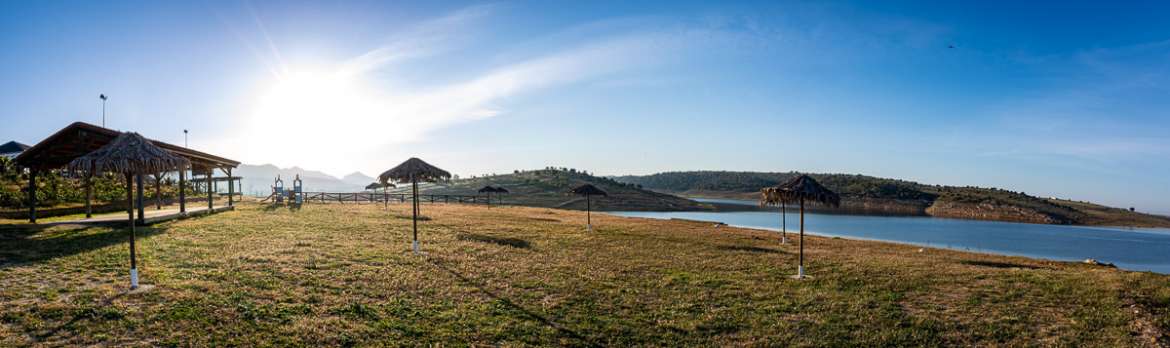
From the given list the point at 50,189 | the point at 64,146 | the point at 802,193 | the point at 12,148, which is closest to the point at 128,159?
the point at 64,146

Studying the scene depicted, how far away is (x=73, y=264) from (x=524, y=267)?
37.2ft

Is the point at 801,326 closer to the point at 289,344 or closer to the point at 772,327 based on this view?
the point at 772,327

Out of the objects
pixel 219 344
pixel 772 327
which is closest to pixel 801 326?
pixel 772 327

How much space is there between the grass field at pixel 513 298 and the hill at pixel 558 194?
52.1 meters

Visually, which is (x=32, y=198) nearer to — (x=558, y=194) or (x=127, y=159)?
(x=127, y=159)

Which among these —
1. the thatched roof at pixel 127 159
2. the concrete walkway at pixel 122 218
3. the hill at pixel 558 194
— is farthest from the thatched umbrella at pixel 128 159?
the hill at pixel 558 194

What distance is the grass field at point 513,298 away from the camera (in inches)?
367

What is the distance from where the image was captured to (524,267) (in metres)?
15.3

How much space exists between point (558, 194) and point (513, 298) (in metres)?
73.7

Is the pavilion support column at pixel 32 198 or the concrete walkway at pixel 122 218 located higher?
the pavilion support column at pixel 32 198

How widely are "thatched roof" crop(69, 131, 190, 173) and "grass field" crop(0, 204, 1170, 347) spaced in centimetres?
248

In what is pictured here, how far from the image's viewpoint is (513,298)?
1184cm

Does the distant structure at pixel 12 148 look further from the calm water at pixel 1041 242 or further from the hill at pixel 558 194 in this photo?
the calm water at pixel 1041 242

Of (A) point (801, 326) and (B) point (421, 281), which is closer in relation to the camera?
(A) point (801, 326)
